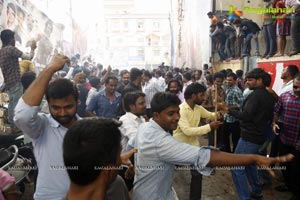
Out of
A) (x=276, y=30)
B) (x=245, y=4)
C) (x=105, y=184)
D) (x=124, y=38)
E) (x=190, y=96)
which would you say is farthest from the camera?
(x=124, y=38)

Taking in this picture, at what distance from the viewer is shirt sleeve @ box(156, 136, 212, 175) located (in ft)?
4.82

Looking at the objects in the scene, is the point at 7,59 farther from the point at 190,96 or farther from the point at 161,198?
the point at 161,198

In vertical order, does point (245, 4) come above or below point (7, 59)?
above

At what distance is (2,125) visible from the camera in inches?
197

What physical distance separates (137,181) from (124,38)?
47715mm

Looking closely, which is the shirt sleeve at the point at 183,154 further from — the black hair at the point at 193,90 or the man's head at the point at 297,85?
the man's head at the point at 297,85

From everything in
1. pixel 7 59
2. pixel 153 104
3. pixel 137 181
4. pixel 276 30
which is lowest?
pixel 137 181

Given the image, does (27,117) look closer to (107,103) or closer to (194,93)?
(194,93)

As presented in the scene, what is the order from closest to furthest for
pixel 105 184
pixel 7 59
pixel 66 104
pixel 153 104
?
pixel 105 184
pixel 66 104
pixel 153 104
pixel 7 59

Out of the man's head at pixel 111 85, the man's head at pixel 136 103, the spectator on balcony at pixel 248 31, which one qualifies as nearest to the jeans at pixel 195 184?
the man's head at pixel 136 103

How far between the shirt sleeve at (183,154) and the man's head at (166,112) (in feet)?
0.75

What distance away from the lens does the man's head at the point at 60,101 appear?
1.69 meters

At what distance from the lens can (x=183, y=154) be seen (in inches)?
61.1

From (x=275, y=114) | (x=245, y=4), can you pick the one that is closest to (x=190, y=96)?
(x=275, y=114)
